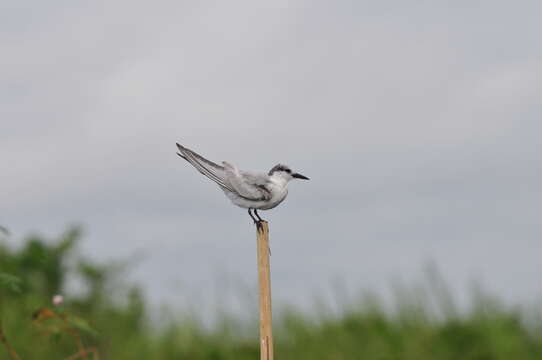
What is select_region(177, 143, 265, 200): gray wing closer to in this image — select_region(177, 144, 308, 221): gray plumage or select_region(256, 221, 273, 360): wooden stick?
select_region(177, 144, 308, 221): gray plumage

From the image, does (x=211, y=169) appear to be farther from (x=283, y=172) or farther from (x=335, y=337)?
(x=335, y=337)

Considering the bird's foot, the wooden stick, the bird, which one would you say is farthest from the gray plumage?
the wooden stick

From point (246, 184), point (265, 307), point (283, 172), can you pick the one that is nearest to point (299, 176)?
point (283, 172)

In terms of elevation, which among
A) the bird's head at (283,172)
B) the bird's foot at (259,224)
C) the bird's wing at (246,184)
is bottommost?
the bird's foot at (259,224)

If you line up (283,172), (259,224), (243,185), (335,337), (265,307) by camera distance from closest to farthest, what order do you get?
1. (265,307)
2. (259,224)
3. (243,185)
4. (283,172)
5. (335,337)

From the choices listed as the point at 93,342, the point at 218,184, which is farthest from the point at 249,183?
the point at 93,342

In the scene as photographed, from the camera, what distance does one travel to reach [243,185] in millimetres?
5648

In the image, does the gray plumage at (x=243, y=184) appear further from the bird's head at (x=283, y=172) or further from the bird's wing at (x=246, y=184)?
the bird's head at (x=283, y=172)

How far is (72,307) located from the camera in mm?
14250

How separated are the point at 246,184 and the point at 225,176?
0.60 ft

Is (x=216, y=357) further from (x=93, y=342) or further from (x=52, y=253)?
(x=52, y=253)

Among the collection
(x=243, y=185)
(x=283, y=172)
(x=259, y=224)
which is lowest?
(x=259, y=224)

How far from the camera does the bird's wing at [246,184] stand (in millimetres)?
5625

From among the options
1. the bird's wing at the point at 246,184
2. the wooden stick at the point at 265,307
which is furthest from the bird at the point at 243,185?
the wooden stick at the point at 265,307
